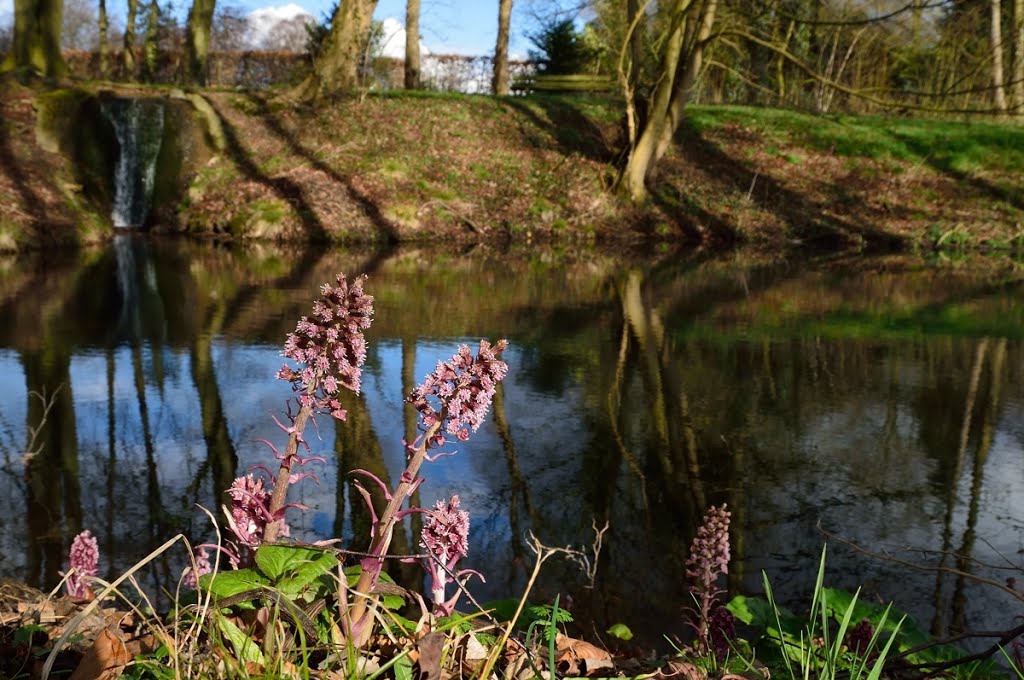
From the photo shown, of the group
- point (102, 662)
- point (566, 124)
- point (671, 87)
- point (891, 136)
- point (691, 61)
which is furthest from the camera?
point (891, 136)

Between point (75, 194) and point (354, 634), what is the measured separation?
2133 cm

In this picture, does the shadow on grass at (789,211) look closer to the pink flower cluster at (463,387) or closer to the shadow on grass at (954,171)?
the shadow on grass at (954,171)

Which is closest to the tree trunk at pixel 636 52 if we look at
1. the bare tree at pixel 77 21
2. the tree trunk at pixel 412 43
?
the tree trunk at pixel 412 43

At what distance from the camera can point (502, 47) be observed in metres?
32.1

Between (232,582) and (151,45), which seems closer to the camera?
(232,582)

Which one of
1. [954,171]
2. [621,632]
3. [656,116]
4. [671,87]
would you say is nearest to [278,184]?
[656,116]

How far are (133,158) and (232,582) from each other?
22.9 m

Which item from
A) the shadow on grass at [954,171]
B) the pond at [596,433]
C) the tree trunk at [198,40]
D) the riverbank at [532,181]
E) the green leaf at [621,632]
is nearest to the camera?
the green leaf at [621,632]

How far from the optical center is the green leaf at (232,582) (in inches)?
74.0

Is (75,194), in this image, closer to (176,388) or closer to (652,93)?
(652,93)

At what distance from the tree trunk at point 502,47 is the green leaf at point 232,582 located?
31.7 metres

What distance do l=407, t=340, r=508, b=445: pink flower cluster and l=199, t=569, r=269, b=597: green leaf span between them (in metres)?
0.46

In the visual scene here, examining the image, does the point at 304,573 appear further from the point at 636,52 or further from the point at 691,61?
the point at 636,52


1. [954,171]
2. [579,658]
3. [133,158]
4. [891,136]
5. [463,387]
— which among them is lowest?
[579,658]
